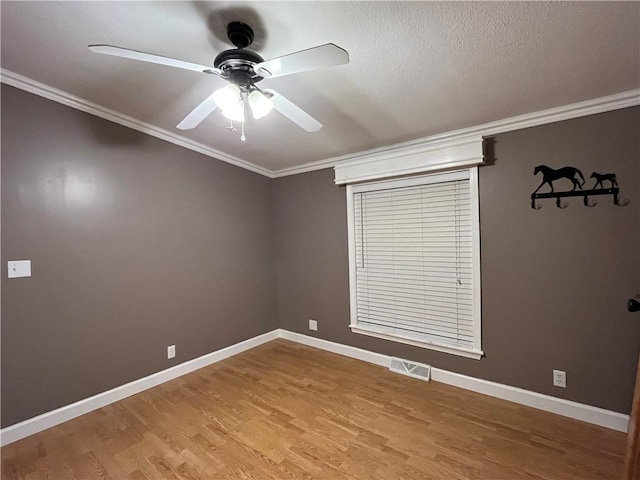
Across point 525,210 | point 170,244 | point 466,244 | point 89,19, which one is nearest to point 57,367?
point 170,244

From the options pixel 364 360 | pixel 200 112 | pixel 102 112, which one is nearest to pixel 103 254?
pixel 102 112

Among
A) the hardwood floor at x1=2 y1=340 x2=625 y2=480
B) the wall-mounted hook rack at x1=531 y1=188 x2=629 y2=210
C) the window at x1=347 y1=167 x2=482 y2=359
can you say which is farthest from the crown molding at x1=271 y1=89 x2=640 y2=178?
the hardwood floor at x1=2 y1=340 x2=625 y2=480

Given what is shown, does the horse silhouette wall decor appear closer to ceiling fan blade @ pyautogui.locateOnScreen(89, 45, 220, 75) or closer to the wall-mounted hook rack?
the wall-mounted hook rack

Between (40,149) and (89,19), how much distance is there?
124 centimetres

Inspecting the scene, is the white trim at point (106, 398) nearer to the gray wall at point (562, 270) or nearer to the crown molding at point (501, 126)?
the gray wall at point (562, 270)

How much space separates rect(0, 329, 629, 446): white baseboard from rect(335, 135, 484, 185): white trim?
1906 mm

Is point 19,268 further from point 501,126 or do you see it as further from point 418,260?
point 501,126

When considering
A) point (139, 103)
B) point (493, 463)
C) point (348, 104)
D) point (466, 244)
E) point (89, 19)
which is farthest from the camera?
point (466, 244)

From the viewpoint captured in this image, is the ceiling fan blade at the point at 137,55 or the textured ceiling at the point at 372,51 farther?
the textured ceiling at the point at 372,51

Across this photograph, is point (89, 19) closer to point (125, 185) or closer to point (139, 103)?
point (139, 103)

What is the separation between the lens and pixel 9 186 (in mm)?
2146

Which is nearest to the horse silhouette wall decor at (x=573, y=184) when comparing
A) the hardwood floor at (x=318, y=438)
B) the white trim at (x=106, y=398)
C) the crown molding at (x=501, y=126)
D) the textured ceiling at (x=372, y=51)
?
the crown molding at (x=501, y=126)

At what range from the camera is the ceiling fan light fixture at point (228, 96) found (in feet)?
4.87

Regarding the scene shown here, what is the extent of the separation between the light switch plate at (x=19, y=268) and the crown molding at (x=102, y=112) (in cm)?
129
